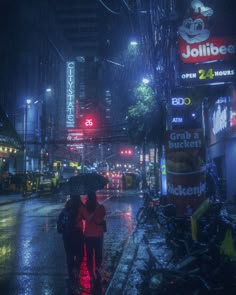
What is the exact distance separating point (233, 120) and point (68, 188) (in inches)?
445

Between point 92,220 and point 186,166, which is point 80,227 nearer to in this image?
point 92,220

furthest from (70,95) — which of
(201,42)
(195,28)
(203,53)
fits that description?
(203,53)

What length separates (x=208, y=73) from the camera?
13.3m

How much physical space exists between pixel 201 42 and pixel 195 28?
21.2 inches

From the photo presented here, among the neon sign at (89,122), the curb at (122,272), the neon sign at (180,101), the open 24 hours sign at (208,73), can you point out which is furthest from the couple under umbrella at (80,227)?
the neon sign at (89,122)

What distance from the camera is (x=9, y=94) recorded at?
197ft

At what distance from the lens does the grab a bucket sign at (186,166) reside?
954 cm

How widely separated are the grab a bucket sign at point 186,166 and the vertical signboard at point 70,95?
51.3 m

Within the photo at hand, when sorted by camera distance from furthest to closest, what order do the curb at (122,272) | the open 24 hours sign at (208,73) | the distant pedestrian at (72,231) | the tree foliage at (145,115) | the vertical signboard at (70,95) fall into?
1. the vertical signboard at (70,95)
2. the tree foliage at (145,115)
3. the open 24 hours sign at (208,73)
4. the distant pedestrian at (72,231)
5. the curb at (122,272)

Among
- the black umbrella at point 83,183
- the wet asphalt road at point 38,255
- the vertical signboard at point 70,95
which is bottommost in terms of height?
the wet asphalt road at point 38,255

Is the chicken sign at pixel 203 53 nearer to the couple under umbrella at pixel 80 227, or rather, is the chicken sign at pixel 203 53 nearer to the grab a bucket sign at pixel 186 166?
the grab a bucket sign at pixel 186 166

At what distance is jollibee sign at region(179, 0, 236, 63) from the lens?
13164mm

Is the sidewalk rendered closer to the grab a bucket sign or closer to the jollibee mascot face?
the grab a bucket sign

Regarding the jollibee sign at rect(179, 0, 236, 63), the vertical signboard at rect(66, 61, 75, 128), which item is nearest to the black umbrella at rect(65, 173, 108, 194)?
the jollibee sign at rect(179, 0, 236, 63)
